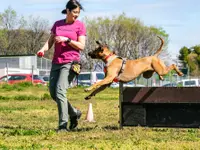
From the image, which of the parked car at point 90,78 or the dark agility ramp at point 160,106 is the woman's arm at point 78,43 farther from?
the parked car at point 90,78

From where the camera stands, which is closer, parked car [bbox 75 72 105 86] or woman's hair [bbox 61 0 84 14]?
woman's hair [bbox 61 0 84 14]

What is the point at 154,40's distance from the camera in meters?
66.2

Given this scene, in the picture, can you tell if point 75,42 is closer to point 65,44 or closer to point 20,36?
point 65,44

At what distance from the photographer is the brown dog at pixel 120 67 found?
8.62 m

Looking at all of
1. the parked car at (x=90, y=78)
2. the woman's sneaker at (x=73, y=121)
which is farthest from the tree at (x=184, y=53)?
the woman's sneaker at (x=73, y=121)

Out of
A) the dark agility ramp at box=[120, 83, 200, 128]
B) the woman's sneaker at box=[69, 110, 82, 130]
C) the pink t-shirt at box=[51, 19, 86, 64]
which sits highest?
the pink t-shirt at box=[51, 19, 86, 64]

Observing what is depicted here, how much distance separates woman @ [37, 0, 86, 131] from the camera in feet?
27.2

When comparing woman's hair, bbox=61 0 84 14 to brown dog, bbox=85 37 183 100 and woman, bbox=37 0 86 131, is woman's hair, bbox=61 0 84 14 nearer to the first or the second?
woman, bbox=37 0 86 131

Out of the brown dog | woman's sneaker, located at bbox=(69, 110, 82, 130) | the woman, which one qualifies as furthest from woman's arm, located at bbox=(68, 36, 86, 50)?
woman's sneaker, located at bbox=(69, 110, 82, 130)

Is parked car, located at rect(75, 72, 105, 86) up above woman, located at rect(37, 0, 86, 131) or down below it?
below

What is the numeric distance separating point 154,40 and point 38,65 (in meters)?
15.5

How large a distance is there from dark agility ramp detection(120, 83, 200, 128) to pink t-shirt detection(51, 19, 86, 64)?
976 mm

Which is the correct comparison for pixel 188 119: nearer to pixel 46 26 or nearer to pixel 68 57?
pixel 68 57

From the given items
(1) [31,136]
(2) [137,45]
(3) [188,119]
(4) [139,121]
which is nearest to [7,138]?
(1) [31,136]
